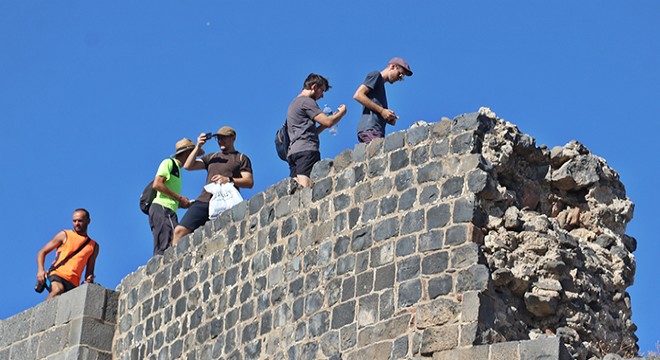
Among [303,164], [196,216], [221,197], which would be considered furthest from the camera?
[196,216]

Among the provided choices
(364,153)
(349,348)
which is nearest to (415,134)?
(364,153)

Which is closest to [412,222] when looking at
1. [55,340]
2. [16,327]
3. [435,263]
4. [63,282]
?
[435,263]

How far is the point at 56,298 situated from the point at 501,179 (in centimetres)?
587

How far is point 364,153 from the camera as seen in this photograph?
14.0 meters

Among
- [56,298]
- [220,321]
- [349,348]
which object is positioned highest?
[56,298]

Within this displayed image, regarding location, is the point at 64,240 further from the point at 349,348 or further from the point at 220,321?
the point at 349,348

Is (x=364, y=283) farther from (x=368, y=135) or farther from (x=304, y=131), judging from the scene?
(x=304, y=131)

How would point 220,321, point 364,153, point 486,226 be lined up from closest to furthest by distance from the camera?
1. point 486,226
2. point 364,153
3. point 220,321

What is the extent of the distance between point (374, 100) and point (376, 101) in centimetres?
2

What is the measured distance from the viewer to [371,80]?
1445 centimetres

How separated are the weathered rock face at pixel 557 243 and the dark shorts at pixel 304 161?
77.8 inches

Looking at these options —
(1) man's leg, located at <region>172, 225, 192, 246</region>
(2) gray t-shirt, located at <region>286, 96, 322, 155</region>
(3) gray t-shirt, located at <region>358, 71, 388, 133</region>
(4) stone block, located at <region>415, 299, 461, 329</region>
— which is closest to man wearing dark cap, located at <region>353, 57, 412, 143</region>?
(3) gray t-shirt, located at <region>358, 71, 388, 133</region>

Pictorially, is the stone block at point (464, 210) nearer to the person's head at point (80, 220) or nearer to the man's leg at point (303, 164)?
the man's leg at point (303, 164)

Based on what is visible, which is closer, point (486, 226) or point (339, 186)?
point (486, 226)
